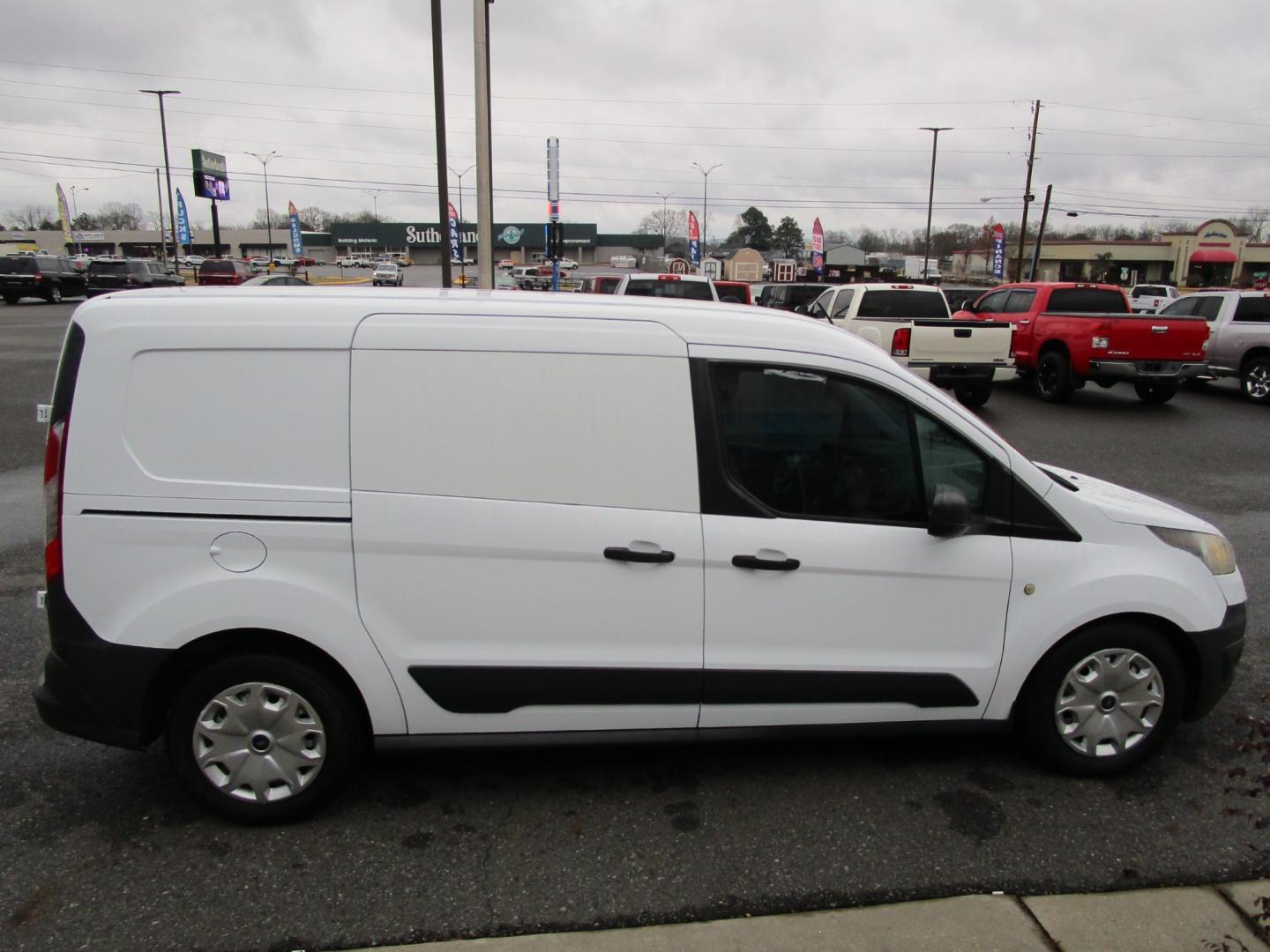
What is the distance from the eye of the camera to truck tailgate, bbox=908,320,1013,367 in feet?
43.8

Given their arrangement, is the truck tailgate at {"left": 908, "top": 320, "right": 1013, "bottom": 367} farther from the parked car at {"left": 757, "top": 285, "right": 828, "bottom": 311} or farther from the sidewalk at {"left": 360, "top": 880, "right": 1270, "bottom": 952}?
the parked car at {"left": 757, "top": 285, "right": 828, "bottom": 311}

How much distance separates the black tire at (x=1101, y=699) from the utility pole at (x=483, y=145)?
1005 cm

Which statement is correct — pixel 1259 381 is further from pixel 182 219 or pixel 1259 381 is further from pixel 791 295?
pixel 182 219

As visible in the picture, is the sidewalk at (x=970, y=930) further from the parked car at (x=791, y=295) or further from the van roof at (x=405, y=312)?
the parked car at (x=791, y=295)

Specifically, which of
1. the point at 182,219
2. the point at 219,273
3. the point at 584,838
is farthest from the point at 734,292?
the point at 182,219

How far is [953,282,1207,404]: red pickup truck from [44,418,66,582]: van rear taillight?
14849 millimetres

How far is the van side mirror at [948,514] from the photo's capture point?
313 centimetres

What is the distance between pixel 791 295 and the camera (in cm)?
2639

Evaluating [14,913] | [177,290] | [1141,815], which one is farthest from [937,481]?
[14,913]

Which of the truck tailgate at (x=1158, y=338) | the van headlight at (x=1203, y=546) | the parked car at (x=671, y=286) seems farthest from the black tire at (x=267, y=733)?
the truck tailgate at (x=1158, y=338)

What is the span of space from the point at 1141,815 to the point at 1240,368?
51.6 feet

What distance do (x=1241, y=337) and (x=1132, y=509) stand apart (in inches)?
609

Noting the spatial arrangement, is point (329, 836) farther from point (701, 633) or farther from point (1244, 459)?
point (1244, 459)

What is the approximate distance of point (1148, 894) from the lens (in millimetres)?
2865
